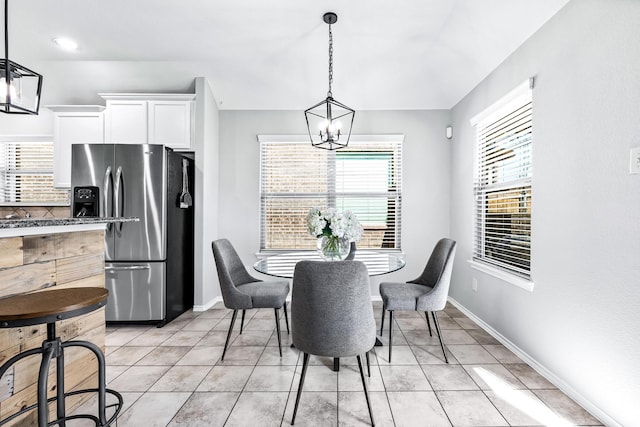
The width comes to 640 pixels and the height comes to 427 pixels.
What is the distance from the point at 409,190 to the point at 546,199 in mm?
1901

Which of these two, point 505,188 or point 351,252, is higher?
point 505,188

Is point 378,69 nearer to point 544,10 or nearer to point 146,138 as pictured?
point 544,10

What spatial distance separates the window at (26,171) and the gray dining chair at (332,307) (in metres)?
3.96

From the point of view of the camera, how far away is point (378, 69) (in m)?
3.50

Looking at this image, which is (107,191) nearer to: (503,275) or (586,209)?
(503,275)

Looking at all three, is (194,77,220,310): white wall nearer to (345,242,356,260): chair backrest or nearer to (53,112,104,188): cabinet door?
(53,112,104,188): cabinet door

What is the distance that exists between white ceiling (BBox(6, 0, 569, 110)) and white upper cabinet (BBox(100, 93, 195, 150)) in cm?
21

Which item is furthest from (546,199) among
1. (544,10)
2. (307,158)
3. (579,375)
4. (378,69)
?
(307,158)

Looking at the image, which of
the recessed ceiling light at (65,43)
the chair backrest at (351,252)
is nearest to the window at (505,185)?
the chair backrest at (351,252)

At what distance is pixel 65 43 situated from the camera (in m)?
3.18

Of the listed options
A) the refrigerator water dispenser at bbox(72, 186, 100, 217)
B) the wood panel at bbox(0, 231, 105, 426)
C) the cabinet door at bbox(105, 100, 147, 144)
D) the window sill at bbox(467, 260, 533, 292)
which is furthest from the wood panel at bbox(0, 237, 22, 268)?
the window sill at bbox(467, 260, 533, 292)

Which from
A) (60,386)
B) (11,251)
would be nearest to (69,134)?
(11,251)

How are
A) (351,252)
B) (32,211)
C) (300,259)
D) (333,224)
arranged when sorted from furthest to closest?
(32,211) → (300,259) → (351,252) → (333,224)

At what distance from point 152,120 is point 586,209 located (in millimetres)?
4066
